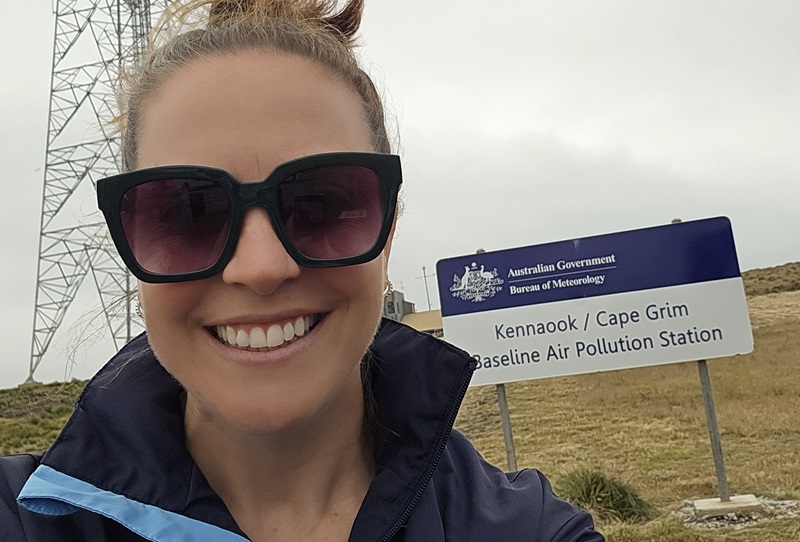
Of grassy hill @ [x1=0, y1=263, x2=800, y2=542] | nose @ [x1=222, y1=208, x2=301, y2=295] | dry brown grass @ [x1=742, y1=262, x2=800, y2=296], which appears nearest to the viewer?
nose @ [x1=222, y1=208, x2=301, y2=295]

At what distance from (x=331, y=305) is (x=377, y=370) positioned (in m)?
0.45

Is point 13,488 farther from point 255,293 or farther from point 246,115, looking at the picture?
point 246,115

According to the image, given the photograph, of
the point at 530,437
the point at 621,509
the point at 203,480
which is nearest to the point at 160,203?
the point at 203,480

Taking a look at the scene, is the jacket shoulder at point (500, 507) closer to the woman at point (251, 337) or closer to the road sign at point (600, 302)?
the woman at point (251, 337)

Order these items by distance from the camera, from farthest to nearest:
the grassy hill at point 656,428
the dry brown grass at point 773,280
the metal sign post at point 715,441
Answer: the dry brown grass at point 773,280 → the grassy hill at point 656,428 → the metal sign post at point 715,441

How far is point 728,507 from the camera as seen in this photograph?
5191 millimetres

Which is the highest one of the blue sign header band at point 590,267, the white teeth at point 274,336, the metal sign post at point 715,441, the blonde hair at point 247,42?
the blonde hair at point 247,42

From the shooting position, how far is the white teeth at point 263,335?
119cm

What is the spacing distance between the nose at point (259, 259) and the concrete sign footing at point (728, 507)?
5.09 m

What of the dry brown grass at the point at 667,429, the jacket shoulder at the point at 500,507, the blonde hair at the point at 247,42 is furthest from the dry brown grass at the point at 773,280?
the blonde hair at the point at 247,42

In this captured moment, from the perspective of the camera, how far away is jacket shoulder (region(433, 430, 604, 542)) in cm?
133

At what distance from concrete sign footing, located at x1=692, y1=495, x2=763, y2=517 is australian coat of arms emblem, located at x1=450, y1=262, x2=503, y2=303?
2288mm

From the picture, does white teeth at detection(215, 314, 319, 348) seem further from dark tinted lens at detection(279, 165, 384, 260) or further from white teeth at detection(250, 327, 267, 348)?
dark tinted lens at detection(279, 165, 384, 260)

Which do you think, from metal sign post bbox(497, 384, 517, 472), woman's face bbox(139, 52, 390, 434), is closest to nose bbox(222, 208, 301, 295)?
woman's face bbox(139, 52, 390, 434)
